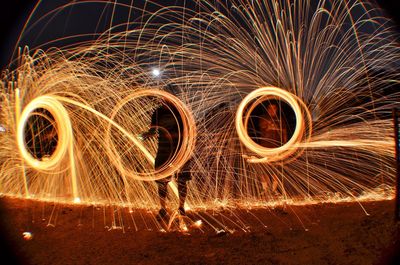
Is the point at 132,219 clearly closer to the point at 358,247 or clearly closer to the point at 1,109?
the point at 358,247

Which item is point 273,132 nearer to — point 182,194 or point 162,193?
point 182,194

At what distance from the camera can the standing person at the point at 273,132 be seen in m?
7.37

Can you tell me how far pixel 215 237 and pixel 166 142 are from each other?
5.52ft

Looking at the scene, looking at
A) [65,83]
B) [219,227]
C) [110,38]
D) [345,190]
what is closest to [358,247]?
[219,227]

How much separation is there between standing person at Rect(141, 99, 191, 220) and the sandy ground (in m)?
0.43

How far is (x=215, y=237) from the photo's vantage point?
4.54 meters

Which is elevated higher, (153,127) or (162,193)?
(153,127)

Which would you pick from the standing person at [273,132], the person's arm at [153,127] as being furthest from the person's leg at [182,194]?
the standing person at [273,132]

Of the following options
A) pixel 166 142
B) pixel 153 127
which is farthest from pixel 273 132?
pixel 153 127

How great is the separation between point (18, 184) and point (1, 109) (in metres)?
1.85

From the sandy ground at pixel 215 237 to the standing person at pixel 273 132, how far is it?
1.62 metres

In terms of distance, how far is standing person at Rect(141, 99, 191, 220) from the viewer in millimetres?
5277

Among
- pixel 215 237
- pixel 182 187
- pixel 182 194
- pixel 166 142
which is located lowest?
pixel 215 237

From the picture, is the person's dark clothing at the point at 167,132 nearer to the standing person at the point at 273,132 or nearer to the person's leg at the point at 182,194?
the person's leg at the point at 182,194
